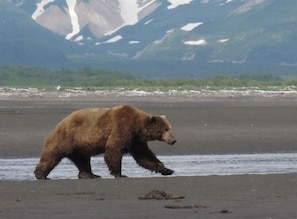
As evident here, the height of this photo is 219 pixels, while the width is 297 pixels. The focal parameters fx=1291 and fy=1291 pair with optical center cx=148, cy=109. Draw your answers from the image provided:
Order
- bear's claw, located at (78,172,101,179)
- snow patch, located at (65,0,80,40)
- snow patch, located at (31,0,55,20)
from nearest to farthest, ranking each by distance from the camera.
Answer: bear's claw, located at (78,172,101,179)
snow patch, located at (31,0,55,20)
snow patch, located at (65,0,80,40)

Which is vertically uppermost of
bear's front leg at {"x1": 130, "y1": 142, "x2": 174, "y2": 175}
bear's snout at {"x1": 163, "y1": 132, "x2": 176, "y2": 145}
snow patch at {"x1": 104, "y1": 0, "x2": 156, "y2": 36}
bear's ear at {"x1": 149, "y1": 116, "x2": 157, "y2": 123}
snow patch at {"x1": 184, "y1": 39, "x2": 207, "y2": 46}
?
snow patch at {"x1": 104, "y1": 0, "x2": 156, "y2": 36}

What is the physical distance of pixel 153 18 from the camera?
158m

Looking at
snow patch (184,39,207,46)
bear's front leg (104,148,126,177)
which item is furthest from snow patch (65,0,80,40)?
bear's front leg (104,148,126,177)

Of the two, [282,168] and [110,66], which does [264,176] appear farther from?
[110,66]

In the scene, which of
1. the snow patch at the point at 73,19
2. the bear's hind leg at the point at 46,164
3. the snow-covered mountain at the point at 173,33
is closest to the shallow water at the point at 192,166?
the bear's hind leg at the point at 46,164

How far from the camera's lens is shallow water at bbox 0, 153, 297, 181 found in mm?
16984

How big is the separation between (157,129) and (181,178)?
1.32 meters

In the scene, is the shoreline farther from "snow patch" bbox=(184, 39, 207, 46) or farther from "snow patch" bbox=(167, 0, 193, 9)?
"snow patch" bbox=(167, 0, 193, 9)

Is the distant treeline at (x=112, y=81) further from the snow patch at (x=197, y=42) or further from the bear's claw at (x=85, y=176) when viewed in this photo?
the snow patch at (x=197, y=42)

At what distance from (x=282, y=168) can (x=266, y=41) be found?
107m

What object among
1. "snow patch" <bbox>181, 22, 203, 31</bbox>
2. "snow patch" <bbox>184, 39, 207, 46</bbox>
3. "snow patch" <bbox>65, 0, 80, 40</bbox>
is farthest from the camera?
"snow patch" <bbox>65, 0, 80, 40</bbox>

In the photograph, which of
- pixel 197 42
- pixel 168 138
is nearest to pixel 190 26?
pixel 197 42

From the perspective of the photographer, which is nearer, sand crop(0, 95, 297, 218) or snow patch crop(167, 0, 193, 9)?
sand crop(0, 95, 297, 218)

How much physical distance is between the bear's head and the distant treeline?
3218 centimetres
